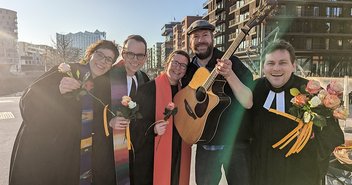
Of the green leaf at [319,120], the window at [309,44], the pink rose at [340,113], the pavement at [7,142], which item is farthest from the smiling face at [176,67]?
the window at [309,44]

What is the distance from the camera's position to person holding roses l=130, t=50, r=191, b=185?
2.88 metres

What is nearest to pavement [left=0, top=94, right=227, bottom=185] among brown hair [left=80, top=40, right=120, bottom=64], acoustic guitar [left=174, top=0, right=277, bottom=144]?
acoustic guitar [left=174, top=0, right=277, bottom=144]

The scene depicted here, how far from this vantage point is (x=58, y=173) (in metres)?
2.60

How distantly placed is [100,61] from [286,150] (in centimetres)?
194

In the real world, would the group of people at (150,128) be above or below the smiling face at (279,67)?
below

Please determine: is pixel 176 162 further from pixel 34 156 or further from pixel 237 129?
pixel 34 156

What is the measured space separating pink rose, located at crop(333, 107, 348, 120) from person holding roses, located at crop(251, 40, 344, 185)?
7 cm

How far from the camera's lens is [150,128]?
287cm

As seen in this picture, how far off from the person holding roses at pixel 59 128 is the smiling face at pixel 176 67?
2.25 feet

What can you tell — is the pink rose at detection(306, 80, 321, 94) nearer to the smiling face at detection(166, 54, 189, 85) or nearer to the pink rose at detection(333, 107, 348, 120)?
the pink rose at detection(333, 107, 348, 120)

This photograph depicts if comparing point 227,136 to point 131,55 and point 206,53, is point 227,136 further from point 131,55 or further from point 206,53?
point 131,55

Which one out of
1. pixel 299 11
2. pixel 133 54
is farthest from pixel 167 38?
pixel 133 54

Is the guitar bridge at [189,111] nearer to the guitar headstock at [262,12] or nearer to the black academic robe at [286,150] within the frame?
the black academic robe at [286,150]

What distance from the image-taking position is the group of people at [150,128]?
2383 mm
